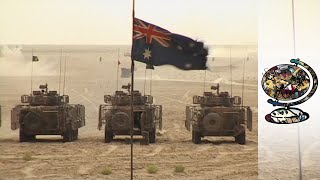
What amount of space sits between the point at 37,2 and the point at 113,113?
74.0 inches

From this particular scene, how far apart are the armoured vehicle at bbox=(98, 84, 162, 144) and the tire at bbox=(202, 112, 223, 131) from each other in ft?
2.12

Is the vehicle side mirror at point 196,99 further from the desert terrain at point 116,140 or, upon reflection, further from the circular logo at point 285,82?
the circular logo at point 285,82

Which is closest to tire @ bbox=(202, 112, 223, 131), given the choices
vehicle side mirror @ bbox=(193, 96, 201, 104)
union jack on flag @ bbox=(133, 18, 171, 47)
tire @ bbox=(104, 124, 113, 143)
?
vehicle side mirror @ bbox=(193, 96, 201, 104)

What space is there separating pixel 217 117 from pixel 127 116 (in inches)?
50.5

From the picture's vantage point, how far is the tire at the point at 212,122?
6.91 metres

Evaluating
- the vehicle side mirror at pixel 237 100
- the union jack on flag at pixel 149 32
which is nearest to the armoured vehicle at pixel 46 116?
the union jack on flag at pixel 149 32

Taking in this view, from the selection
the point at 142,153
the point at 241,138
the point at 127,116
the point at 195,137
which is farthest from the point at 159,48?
the point at 241,138

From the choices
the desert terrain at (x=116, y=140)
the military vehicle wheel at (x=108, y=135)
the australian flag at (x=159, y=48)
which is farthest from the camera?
the military vehicle wheel at (x=108, y=135)

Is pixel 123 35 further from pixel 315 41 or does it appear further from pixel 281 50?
pixel 315 41

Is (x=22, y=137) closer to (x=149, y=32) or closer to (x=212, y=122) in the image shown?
(x=149, y=32)

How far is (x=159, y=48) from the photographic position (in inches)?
253

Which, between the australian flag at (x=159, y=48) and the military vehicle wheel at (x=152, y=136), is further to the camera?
the military vehicle wheel at (x=152, y=136)

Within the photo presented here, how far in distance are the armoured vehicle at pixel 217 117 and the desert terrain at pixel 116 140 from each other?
0.09 meters

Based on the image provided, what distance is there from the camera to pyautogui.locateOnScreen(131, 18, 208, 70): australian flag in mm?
6438
